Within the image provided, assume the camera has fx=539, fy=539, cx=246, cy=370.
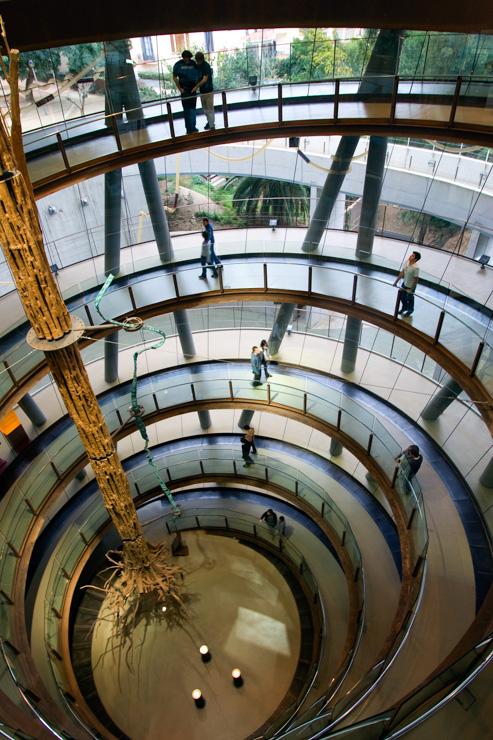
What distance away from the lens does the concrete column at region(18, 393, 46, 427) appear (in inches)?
560

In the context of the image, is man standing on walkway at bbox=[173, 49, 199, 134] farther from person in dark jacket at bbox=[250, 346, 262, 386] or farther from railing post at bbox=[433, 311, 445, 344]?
railing post at bbox=[433, 311, 445, 344]

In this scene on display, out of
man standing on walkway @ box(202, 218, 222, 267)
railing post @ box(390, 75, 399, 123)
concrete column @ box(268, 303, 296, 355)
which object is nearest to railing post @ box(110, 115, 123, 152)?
man standing on walkway @ box(202, 218, 222, 267)

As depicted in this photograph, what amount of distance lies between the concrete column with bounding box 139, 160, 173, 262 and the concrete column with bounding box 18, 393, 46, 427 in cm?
523

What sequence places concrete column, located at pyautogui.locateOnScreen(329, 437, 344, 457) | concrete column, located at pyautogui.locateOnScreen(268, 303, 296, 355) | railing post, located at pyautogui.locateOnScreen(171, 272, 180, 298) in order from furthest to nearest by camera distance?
concrete column, located at pyautogui.locateOnScreen(329, 437, 344, 457) → concrete column, located at pyautogui.locateOnScreen(268, 303, 296, 355) → railing post, located at pyautogui.locateOnScreen(171, 272, 180, 298)

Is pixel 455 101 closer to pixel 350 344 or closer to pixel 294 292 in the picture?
pixel 294 292

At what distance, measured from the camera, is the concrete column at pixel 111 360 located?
14125mm

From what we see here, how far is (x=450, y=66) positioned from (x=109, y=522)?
13662 mm

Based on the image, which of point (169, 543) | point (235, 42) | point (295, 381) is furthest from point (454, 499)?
point (235, 42)

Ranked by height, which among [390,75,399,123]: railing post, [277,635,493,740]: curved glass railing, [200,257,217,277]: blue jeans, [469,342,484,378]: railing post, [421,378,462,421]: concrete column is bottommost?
[277,635,493,740]: curved glass railing

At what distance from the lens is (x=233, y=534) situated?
17.3m

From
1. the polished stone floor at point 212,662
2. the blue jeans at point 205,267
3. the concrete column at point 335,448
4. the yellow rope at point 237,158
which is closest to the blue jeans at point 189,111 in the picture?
the yellow rope at point 237,158

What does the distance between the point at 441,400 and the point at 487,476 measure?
2179mm

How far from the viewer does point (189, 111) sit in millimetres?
10531

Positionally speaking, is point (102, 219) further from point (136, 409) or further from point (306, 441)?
point (306, 441)
